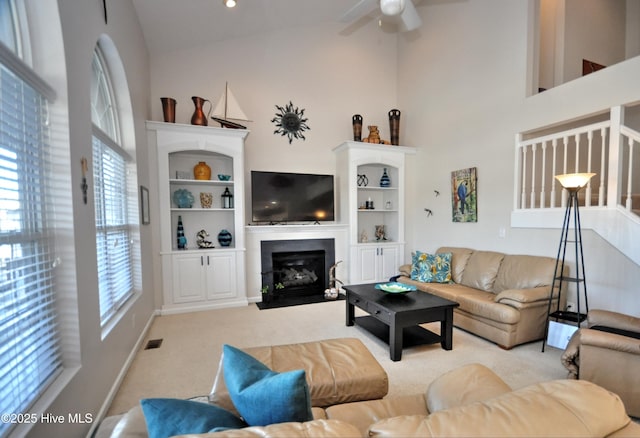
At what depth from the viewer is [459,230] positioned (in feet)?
15.3

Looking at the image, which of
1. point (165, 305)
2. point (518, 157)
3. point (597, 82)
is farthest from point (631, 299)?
point (165, 305)

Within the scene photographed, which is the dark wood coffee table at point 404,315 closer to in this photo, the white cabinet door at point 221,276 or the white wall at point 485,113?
the white wall at point 485,113

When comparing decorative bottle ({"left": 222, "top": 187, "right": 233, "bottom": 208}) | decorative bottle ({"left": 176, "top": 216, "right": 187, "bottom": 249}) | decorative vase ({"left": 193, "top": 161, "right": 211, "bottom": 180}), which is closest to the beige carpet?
decorative bottle ({"left": 176, "top": 216, "right": 187, "bottom": 249})

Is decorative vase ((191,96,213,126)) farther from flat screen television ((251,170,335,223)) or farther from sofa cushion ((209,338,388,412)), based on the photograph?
sofa cushion ((209,338,388,412))

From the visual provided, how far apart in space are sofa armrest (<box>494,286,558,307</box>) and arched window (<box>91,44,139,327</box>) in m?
3.68

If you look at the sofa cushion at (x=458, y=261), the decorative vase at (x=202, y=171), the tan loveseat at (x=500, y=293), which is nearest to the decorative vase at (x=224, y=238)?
the decorative vase at (x=202, y=171)

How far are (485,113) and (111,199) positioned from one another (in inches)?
185

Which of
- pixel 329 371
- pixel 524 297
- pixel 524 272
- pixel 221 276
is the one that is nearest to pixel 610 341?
pixel 524 297

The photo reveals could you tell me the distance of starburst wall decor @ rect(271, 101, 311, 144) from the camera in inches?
203

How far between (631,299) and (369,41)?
5465 mm

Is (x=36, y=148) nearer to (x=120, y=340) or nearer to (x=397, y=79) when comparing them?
(x=120, y=340)

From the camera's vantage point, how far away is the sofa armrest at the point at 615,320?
87.8 inches

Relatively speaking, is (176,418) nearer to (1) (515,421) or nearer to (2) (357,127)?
(1) (515,421)

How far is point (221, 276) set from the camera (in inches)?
174
